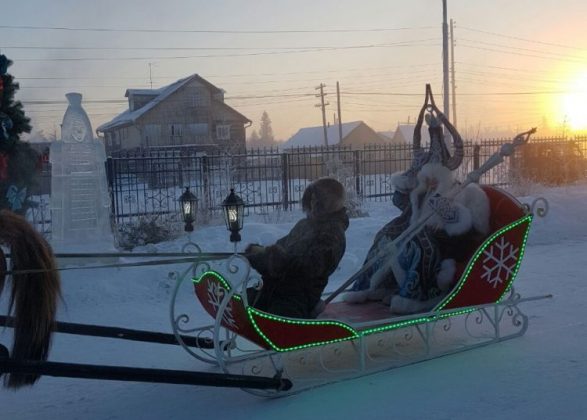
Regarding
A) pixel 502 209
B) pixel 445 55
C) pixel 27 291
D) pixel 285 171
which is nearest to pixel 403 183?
pixel 502 209

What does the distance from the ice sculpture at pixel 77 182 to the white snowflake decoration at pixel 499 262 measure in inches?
220

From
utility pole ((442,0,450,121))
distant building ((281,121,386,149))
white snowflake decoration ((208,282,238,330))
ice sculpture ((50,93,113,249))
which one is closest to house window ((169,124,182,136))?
distant building ((281,121,386,149))

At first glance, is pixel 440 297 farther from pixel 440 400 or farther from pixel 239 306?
pixel 239 306

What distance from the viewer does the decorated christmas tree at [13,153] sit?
5.68m

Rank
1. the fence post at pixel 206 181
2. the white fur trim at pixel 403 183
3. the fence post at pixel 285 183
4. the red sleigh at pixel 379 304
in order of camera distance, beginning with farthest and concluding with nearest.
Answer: the fence post at pixel 285 183 → the fence post at pixel 206 181 → the white fur trim at pixel 403 183 → the red sleigh at pixel 379 304

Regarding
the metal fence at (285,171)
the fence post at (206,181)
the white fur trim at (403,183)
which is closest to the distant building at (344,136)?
the metal fence at (285,171)

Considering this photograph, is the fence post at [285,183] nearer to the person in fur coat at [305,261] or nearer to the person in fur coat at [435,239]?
the person in fur coat at [435,239]

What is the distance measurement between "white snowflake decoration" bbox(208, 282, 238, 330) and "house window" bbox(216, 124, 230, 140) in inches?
1338

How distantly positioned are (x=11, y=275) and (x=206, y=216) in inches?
362

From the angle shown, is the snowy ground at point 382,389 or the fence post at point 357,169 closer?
the snowy ground at point 382,389

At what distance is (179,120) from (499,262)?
33.5 metres

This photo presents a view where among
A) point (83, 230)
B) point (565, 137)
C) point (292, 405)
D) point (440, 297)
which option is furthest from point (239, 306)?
point (565, 137)

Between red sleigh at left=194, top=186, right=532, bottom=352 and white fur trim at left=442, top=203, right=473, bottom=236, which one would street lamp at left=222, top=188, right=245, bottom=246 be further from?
white fur trim at left=442, top=203, right=473, bottom=236

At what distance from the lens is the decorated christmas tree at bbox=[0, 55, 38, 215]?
568 cm
